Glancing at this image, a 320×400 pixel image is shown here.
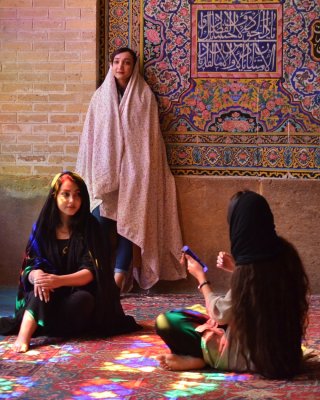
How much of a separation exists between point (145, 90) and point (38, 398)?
11.2 ft

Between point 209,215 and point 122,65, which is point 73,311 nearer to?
point 209,215

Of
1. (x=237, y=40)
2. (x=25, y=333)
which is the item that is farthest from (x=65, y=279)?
(x=237, y=40)

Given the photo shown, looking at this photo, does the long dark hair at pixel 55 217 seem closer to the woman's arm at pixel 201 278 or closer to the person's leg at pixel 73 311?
the person's leg at pixel 73 311

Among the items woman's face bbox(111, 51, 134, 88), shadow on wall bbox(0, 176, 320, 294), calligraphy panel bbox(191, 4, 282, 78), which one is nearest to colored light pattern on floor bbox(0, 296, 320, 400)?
shadow on wall bbox(0, 176, 320, 294)

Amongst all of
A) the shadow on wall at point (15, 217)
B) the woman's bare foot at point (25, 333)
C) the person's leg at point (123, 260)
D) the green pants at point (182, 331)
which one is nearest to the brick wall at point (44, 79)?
the shadow on wall at point (15, 217)

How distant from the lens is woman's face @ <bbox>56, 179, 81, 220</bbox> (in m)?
4.93

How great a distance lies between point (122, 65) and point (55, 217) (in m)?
1.87

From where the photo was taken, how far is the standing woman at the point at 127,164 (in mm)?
6383

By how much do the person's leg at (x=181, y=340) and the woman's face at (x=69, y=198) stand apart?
109cm

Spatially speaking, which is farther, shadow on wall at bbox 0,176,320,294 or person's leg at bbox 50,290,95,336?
shadow on wall at bbox 0,176,320,294

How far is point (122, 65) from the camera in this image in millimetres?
6398

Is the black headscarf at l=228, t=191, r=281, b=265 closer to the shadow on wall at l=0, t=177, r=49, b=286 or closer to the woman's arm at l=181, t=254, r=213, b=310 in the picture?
the woman's arm at l=181, t=254, r=213, b=310

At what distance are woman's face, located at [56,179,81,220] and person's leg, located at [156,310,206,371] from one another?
42.9 inches

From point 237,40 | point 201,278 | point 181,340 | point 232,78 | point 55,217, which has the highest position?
point 237,40
